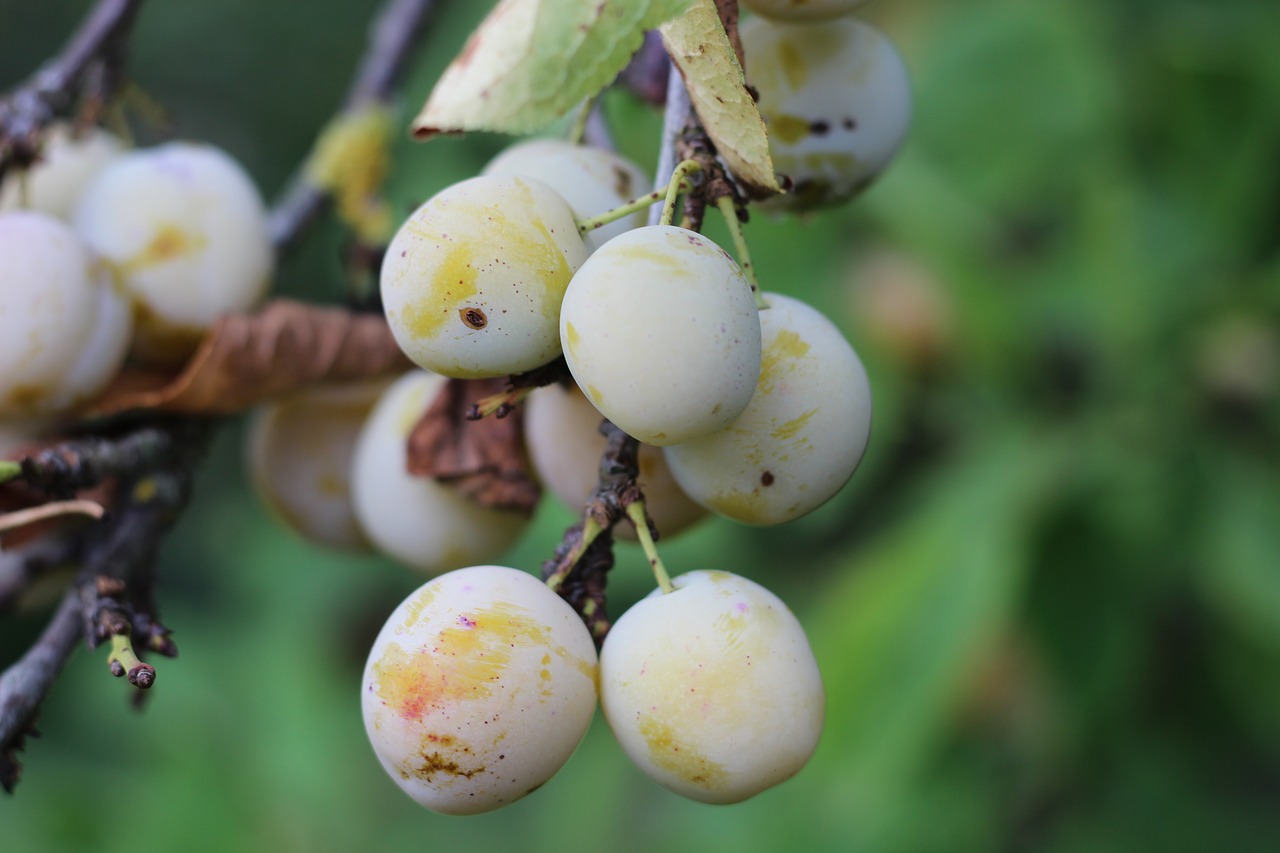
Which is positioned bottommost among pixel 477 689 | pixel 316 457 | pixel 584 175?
pixel 316 457

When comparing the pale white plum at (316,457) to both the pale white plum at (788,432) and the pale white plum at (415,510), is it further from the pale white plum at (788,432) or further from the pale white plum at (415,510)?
the pale white plum at (788,432)

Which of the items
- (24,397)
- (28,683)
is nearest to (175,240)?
(24,397)

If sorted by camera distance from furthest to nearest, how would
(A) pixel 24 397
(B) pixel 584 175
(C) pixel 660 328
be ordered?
(A) pixel 24 397
(B) pixel 584 175
(C) pixel 660 328

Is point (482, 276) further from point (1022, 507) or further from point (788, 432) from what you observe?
point (1022, 507)

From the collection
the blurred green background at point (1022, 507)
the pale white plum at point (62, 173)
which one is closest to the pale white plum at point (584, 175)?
the pale white plum at point (62, 173)

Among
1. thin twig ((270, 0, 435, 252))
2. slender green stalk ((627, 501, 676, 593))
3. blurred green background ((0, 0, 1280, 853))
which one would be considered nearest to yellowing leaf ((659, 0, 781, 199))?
slender green stalk ((627, 501, 676, 593))

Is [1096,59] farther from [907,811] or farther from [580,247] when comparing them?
[580,247]
